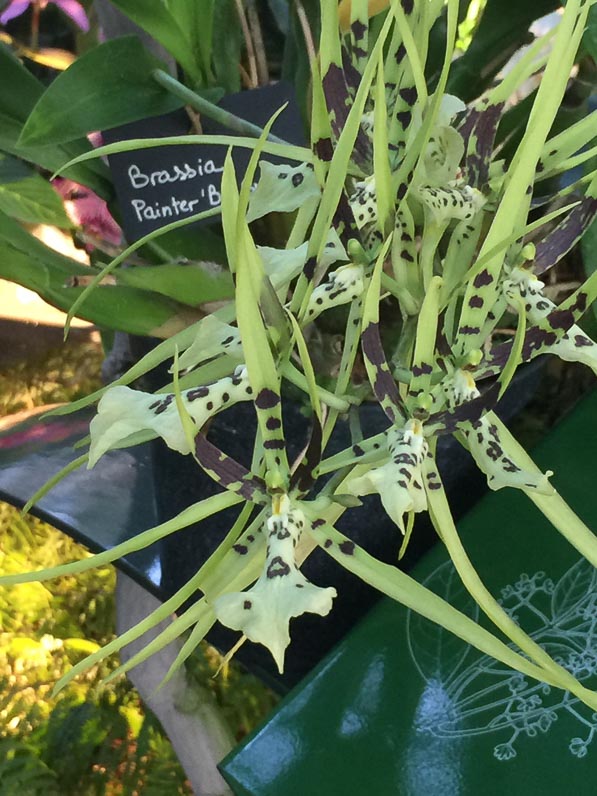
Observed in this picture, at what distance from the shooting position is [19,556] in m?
1.09

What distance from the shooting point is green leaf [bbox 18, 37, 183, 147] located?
493 millimetres

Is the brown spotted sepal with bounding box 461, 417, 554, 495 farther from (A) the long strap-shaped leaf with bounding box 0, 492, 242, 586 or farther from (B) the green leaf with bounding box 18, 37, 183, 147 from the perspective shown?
(B) the green leaf with bounding box 18, 37, 183, 147

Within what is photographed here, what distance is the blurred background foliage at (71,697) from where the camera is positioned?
857 millimetres

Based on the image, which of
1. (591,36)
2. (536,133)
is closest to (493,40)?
(591,36)

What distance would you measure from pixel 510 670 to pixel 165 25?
0.55 m

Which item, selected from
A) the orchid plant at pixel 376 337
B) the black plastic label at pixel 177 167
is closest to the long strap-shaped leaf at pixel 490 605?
the orchid plant at pixel 376 337

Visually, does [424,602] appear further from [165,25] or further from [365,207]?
[165,25]

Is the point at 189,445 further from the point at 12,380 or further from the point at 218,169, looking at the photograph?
the point at 12,380

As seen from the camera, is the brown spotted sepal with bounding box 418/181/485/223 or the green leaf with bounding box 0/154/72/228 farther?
the green leaf with bounding box 0/154/72/228

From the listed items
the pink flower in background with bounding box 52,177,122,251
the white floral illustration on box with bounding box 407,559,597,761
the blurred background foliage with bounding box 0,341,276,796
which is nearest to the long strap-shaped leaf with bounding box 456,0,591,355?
the white floral illustration on box with bounding box 407,559,597,761

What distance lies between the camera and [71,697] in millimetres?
934

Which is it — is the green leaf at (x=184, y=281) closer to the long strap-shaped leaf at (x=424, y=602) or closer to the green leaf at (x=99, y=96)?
the green leaf at (x=99, y=96)

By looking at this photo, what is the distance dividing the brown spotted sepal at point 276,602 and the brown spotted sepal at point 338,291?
0.11m

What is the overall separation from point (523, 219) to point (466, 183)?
7 centimetres
